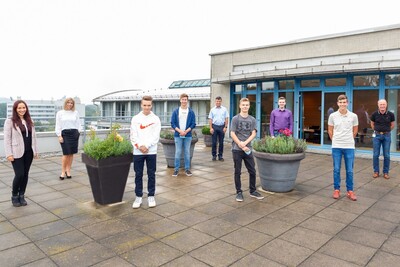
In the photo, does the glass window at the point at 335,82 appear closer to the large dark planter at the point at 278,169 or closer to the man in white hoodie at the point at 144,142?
the large dark planter at the point at 278,169

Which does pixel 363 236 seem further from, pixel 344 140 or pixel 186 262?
pixel 186 262

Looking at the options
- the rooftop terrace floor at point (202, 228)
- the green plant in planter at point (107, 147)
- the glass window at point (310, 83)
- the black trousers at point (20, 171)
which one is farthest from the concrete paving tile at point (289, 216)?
the glass window at point (310, 83)

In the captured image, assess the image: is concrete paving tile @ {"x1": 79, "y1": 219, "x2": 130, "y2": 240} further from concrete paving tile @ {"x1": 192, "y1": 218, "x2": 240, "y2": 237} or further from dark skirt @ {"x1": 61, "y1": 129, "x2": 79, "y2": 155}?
dark skirt @ {"x1": 61, "y1": 129, "x2": 79, "y2": 155}

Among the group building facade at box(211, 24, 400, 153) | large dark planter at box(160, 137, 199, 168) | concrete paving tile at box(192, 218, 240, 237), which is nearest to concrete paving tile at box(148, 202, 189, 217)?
concrete paving tile at box(192, 218, 240, 237)

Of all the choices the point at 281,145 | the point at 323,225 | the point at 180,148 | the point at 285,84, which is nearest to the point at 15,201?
the point at 180,148

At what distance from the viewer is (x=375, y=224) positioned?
14.1 feet

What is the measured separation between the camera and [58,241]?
3697 mm

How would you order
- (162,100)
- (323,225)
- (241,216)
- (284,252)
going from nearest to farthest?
(284,252) → (323,225) → (241,216) → (162,100)

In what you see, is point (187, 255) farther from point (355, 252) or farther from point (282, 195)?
point (282, 195)

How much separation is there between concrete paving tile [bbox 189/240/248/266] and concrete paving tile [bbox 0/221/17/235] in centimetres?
241

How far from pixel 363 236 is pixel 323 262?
1.02 metres

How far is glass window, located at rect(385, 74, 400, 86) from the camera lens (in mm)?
9875

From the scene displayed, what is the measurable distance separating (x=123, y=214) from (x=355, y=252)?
3064mm

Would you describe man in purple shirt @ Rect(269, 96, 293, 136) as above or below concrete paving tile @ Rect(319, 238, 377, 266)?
above
